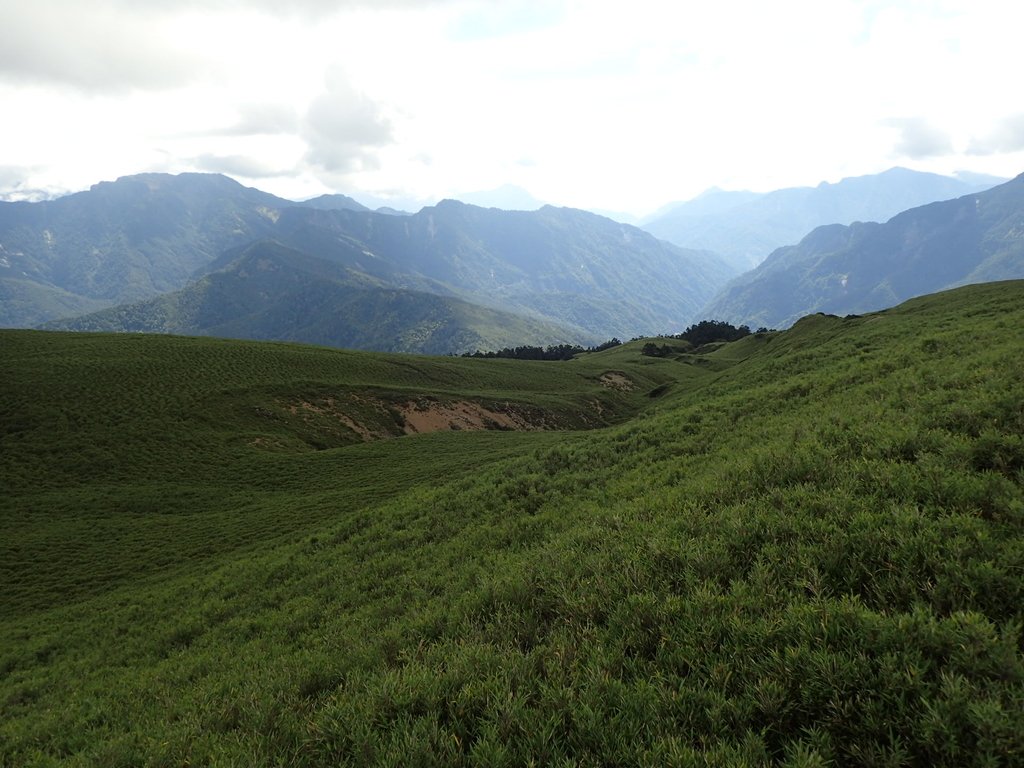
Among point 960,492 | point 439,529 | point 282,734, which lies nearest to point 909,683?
point 960,492

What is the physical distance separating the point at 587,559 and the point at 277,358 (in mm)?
71709

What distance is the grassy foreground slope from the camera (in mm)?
5391

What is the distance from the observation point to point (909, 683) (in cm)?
509

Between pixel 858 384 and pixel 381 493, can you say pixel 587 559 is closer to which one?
pixel 858 384

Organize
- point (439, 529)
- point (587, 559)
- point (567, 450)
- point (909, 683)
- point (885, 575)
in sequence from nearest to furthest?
point (909, 683)
point (885, 575)
point (587, 559)
point (439, 529)
point (567, 450)

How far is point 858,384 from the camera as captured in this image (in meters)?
18.9

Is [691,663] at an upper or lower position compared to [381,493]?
upper

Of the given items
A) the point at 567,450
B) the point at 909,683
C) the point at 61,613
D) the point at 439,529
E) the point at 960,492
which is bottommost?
the point at 61,613

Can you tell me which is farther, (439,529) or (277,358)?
(277,358)

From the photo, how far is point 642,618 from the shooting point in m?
7.49

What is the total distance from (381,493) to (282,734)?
79.5 ft

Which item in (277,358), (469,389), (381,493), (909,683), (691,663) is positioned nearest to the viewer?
(909,683)

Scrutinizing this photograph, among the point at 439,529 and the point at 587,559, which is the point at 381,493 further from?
the point at 587,559

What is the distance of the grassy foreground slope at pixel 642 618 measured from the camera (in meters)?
5.39
